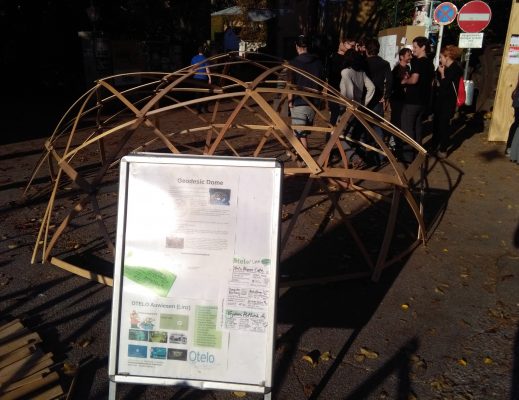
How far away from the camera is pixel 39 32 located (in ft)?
67.2

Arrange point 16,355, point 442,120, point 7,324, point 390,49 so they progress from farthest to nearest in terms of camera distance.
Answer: point 390,49 → point 442,120 → point 7,324 → point 16,355

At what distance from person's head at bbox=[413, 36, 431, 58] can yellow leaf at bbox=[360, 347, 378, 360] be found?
5844 mm

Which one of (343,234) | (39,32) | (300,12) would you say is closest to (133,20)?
(39,32)

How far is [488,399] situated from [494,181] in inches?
221

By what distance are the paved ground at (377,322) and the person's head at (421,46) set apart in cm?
332

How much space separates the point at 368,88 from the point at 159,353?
617 cm

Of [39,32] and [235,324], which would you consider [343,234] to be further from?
[39,32]

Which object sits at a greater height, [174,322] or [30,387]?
[174,322]

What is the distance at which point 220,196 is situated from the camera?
2.54m

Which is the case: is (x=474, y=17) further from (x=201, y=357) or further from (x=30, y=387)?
(x=30, y=387)

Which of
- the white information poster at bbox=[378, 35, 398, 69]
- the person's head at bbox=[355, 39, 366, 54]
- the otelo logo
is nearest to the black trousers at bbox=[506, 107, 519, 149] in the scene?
the person's head at bbox=[355, 39, 366, 54]

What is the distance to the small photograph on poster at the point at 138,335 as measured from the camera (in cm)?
254

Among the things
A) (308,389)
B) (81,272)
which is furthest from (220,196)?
(81,272)

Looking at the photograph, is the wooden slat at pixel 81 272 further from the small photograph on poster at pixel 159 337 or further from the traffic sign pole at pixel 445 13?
the traffic sign pole at pixel 445 13
